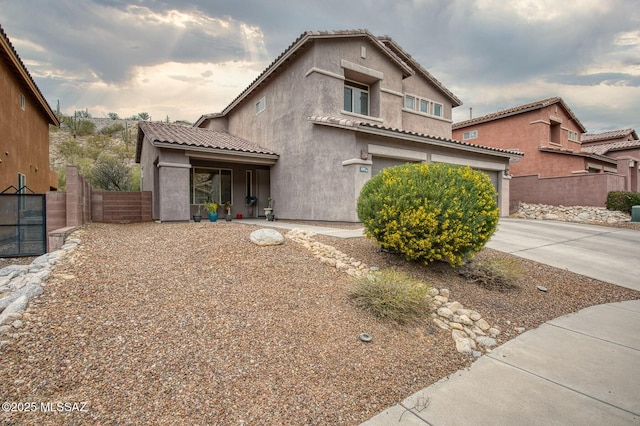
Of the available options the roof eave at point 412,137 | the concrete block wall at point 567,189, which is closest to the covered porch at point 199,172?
the roof eave at point 412,137

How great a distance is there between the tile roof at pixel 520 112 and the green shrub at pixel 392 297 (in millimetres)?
22453

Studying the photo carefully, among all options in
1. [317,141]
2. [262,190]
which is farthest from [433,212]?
[262,190]

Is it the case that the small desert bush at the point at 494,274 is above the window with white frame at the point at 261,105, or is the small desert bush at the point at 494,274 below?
below

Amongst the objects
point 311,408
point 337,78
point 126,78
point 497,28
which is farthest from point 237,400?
point 126,78

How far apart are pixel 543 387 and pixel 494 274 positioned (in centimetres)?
283

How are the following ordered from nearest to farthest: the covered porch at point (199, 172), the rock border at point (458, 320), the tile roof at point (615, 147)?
the rock border at point (458, 320)
the covered porch at point (199, 172)
the tile roof at point (615, 147)

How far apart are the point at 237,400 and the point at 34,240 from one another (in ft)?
30.1

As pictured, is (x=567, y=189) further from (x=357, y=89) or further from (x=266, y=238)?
(x=266, y=238)

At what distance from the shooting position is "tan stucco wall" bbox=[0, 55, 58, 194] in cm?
1085

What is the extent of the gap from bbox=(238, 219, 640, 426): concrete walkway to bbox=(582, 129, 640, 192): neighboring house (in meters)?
19.7

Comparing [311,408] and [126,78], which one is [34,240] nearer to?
[311,408]

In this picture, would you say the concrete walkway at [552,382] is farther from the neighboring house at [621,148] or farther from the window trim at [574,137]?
the window trim at [574,137]

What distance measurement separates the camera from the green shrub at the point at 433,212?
17.1 feet

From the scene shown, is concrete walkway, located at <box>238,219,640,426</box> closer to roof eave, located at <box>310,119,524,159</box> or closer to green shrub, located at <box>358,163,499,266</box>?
green shrub, located at <box>358,163,499,266</box>
